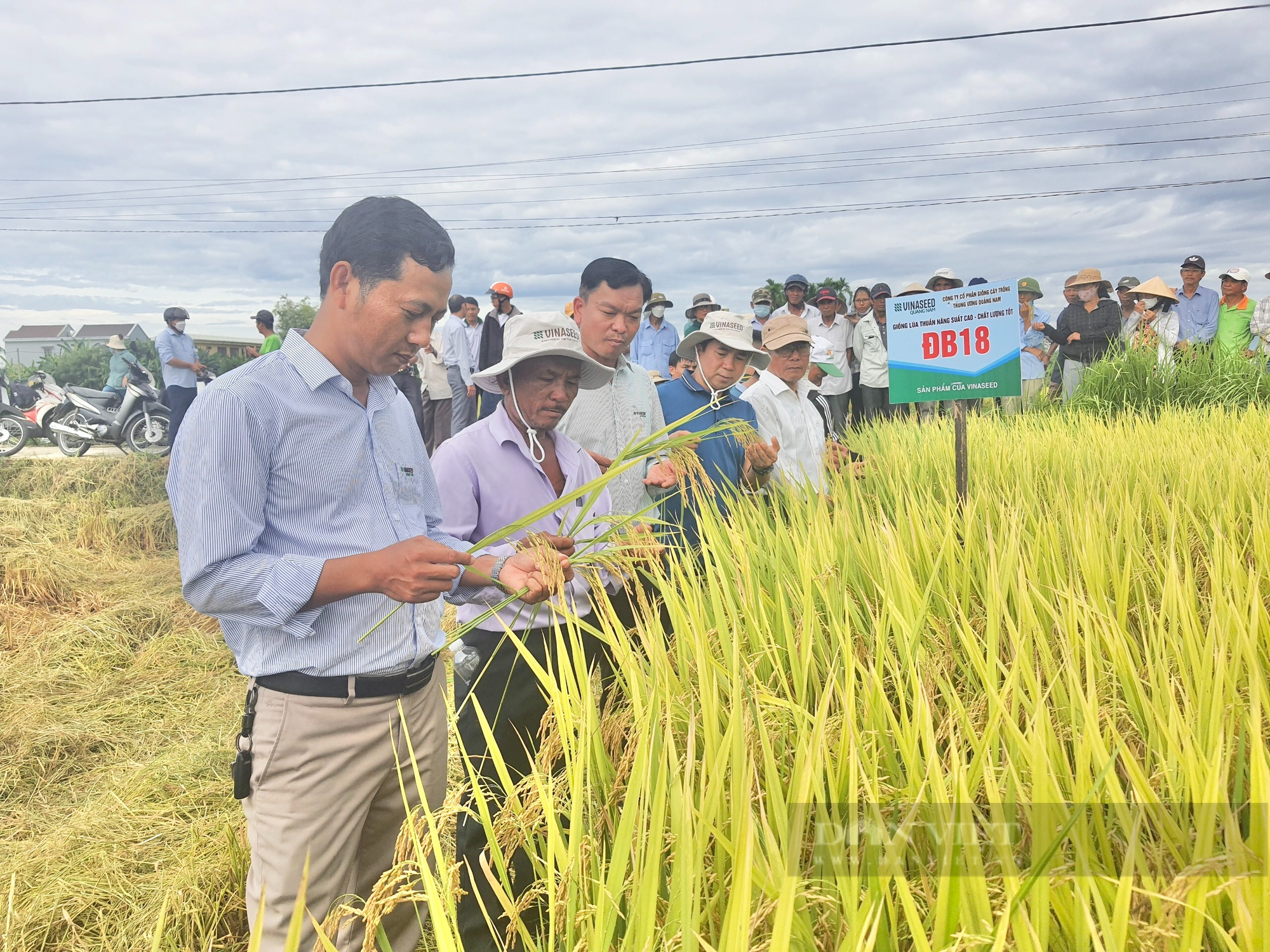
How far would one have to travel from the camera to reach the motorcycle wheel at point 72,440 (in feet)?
37.0

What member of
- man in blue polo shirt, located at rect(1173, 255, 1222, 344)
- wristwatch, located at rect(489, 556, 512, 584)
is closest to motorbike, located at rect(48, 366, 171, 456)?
wristwatch, located at rect(489, 556, 512, 584)

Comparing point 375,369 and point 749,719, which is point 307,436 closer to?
point 375,369

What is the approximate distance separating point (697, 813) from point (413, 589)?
687 millimetres

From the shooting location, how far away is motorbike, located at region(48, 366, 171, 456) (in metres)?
10.9

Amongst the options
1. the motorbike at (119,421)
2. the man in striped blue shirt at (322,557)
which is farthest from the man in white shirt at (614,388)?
the motorbike at (119,421)

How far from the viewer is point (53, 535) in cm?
605

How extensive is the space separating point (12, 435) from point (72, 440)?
709 millimetres

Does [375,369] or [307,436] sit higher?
[375,369]

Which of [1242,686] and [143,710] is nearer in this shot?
[1242,686]

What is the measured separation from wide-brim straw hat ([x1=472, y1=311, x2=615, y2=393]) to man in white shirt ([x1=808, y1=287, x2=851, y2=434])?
21.4 ft

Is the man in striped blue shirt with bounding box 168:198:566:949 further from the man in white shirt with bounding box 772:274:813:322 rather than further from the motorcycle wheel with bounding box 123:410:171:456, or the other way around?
the motorcycle wheel with bounding box 123:410:171:456

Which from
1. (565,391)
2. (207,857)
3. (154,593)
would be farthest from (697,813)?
(154,593)

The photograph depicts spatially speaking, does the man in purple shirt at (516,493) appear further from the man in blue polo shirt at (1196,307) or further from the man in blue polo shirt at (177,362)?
the man in blue polo shirt at (177,362)

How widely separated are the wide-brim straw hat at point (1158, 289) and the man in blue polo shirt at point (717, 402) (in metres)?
6.47
